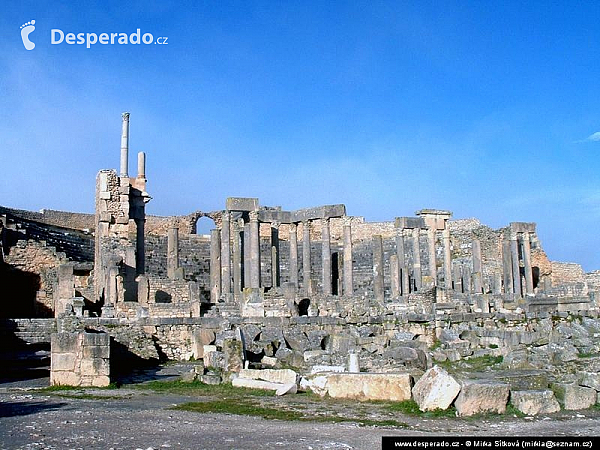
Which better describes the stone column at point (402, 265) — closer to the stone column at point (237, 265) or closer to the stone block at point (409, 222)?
the stone block at point (409, 222)

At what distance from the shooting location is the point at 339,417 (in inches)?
411

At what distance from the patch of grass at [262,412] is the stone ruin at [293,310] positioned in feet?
4.19

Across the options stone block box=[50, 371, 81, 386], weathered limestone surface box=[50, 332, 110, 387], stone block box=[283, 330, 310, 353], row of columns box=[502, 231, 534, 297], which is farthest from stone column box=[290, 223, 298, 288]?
stone block box=[50, 371, 81, 386]

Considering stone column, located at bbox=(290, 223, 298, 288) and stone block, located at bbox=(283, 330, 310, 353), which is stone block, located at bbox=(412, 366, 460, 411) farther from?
stone column, located at bbox=(290, 223, 298, 288)

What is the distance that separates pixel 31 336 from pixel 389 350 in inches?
460

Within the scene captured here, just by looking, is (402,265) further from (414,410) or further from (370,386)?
(414,410)

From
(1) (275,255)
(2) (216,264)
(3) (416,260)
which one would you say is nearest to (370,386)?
(2) (216,264)

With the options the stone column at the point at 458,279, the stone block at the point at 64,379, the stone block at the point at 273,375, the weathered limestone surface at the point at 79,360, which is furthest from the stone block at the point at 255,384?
the stone column at the point at 458,279

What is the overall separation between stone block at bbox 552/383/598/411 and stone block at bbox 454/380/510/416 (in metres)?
1.14

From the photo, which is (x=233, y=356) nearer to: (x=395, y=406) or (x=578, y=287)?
(x=395, y=406)

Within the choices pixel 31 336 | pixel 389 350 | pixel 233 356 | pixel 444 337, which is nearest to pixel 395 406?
pixel 233 356

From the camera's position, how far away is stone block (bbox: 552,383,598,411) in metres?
11.0

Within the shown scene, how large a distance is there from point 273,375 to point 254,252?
17362 mm

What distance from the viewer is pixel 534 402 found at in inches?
415
